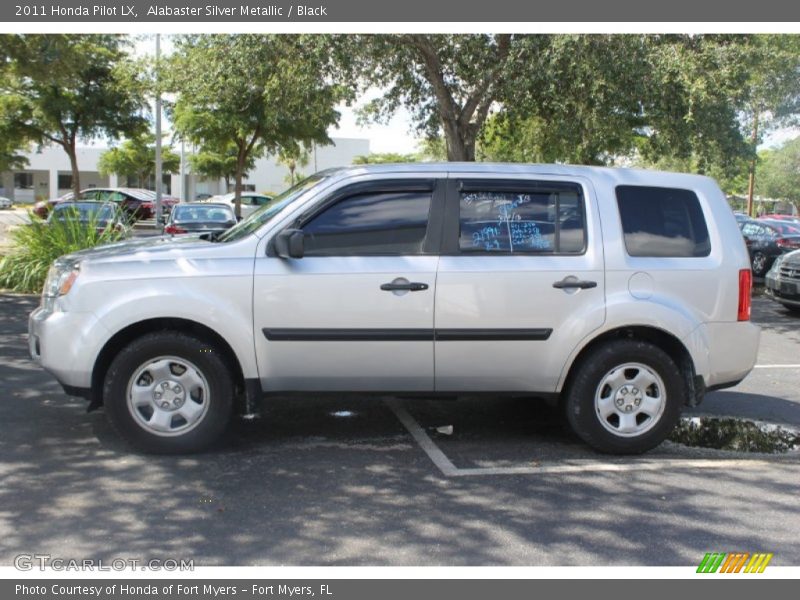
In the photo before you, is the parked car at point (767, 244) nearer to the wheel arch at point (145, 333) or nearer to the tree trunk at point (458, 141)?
the tree trunk at point (458, 141)

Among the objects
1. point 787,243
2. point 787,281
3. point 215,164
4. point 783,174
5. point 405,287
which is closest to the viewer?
point 405,287

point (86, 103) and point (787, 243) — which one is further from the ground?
point (86, 103)

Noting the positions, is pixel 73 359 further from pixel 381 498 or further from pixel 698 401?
pixel 698 401

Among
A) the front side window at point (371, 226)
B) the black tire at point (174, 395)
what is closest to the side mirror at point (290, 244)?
the front side window at point (371, 226)

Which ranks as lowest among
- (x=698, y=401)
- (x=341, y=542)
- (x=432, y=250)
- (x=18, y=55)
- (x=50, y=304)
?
(x=341, y=542)

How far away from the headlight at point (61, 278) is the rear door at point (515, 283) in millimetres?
2422

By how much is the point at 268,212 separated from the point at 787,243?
1501cm

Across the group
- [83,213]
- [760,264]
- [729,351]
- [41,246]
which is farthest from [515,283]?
[760,264]

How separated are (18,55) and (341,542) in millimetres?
11368

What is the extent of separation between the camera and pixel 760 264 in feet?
57.3

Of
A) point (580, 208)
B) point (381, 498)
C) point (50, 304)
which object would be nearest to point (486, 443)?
point (381, 498)

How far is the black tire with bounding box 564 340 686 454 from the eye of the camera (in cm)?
541

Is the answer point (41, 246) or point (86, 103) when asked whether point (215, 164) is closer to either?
point (86, 103)

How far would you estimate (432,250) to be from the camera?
Result: 209 inches
